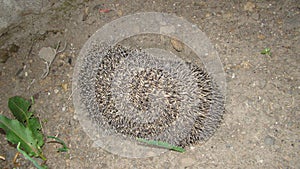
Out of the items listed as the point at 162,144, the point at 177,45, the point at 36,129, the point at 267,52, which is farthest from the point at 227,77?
the point at 36,129

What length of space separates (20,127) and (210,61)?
185cm

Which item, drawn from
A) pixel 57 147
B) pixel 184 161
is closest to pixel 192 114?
pixel 184 161

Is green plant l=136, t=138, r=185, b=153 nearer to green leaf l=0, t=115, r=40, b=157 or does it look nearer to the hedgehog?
the hedgehog

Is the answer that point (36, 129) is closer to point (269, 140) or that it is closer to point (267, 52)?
point (269, 140)

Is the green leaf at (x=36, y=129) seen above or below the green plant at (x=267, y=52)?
below

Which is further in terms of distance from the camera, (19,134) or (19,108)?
(19,108)

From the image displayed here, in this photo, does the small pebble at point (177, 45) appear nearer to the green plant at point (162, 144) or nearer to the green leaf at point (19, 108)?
the green plant at point (162, 144)

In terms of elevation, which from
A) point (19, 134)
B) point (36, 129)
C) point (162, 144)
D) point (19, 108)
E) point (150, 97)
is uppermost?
point (150, 97)

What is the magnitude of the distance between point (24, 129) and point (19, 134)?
59mm

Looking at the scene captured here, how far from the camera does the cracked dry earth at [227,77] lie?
2943 millimetres

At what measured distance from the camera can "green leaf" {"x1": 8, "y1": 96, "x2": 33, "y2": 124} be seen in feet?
9.95

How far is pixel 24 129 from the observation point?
2.93 m

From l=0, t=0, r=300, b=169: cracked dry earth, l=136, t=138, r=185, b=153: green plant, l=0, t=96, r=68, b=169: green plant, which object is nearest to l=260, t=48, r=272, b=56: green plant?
l=0, t=0, r=300, b=169: cracked dry earth

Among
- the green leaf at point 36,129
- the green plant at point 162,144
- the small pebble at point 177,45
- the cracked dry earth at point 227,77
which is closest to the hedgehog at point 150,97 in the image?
the green plant at point 162,144
